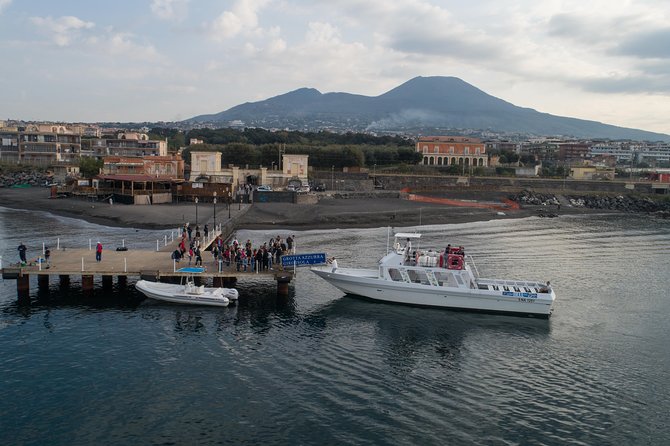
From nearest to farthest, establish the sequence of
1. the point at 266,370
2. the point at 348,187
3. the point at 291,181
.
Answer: the point at 266,370 < the point at 291,181 < the point at 348,187

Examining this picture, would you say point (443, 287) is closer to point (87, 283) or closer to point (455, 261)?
point (455, 261)

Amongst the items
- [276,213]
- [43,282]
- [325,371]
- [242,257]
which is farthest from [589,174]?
[43,282]

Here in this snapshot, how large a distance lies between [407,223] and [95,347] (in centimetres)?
4477

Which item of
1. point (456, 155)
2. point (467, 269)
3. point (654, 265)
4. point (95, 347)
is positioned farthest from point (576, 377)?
point (456, 155)

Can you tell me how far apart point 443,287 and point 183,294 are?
13397 millimetres

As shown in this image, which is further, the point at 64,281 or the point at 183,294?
the point at 64,281

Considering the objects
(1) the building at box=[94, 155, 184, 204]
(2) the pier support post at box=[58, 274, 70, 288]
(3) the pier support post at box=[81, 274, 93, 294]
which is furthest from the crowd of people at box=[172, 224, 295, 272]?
(1) the building at box=[94, 155, 184, 204]

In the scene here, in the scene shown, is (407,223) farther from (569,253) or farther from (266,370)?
(266,370)

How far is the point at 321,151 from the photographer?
10706cm

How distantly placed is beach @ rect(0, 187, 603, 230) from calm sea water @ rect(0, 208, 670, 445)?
2431 centimetres

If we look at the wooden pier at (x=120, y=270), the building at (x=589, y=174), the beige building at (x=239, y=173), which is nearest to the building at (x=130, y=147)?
the beige building at (x=239, y=173)

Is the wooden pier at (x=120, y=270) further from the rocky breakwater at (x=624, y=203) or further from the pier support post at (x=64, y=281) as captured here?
the rocky breakwater at (x=624, y=203)

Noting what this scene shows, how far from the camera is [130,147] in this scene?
109m

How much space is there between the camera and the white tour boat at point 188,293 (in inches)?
1109
